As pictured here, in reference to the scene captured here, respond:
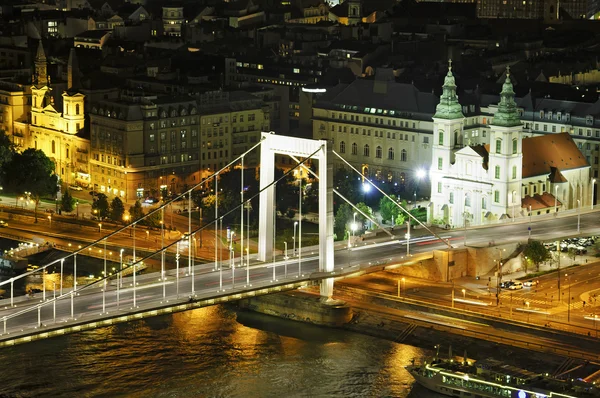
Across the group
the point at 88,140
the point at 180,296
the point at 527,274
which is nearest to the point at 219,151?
the point at 88,140

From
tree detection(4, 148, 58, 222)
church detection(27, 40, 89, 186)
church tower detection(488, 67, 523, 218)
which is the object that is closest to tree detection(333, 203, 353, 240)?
church tower detection(488, 67, 523, 218)

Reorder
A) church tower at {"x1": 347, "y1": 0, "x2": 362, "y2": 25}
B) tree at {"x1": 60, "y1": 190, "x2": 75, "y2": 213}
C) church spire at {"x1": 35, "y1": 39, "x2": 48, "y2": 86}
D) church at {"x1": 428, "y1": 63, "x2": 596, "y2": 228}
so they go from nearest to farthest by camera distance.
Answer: church at {"x1": 428, "y1": 63, "x2": 596, "y2": 228}
tree at {"x1": 60, "y1": 190, "x2": 75, "y2": 213}
church spire at {"x1": 35, "y1": 39, "x2": 48, "y2": 86}
church tower at {"x1": 347, "y1": 0, "x2": 362, "y2": 25}

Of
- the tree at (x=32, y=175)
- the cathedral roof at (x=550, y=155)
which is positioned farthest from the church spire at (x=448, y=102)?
the tree at (x=32, y=175)

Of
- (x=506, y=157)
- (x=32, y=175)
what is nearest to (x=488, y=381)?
(x=506, y=157)

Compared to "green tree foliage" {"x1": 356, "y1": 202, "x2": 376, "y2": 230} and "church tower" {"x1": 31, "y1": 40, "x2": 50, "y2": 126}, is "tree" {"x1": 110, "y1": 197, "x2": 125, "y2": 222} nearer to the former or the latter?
"green tree foliage" {"x1": 356, "y1": 202, "x2": 376, "y2": 230}

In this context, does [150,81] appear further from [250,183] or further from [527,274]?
[527,274]

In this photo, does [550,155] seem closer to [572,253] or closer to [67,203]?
[572,253]

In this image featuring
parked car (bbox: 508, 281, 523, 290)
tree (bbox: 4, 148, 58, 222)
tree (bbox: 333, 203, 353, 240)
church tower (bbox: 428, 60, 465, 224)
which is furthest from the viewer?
tree (bbox: 4, 148, 58, 222)

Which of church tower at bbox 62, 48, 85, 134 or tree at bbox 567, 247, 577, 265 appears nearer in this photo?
tree at bbox 567, 247, 577, 265

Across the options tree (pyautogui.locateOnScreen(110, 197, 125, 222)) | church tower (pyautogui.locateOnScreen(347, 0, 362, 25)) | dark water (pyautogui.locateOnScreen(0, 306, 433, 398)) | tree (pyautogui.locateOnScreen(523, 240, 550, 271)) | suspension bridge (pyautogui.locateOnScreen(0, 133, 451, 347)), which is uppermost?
church tower (pyautogui.locateOnScreen(347, 0, 362, 25))
